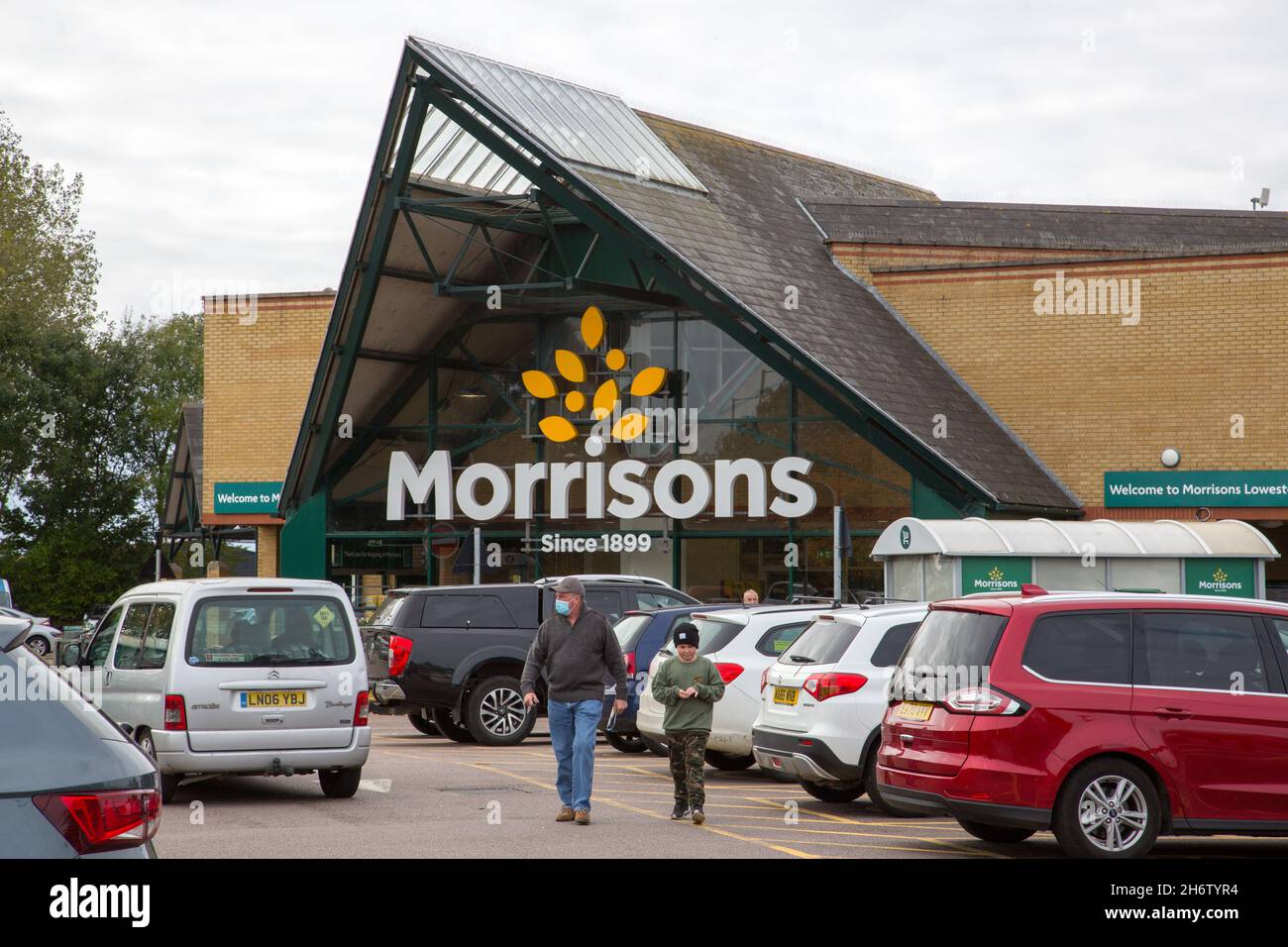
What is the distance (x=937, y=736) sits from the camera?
995 cm

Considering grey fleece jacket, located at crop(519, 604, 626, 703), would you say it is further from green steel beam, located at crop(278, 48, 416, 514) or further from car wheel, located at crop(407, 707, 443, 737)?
green steel beam, located at crop(278, 48, 416, 514)

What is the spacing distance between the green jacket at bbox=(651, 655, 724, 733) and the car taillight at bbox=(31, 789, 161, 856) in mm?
6919

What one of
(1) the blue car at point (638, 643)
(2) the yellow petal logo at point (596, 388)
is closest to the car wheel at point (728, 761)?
(1) the blue car at point (638, 643)

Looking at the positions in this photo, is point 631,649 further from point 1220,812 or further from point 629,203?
point 629,203

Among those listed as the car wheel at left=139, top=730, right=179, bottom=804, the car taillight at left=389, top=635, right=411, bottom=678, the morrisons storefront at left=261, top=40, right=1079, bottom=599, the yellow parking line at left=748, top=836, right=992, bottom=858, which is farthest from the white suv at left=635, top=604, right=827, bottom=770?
the morrisons storefront at left=261, top=40, right=1079, bottom=599

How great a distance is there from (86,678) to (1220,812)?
908 centimetres

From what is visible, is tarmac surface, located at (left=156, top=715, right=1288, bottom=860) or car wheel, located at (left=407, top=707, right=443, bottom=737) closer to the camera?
tarmac surface, located at (left=156, top=715, right=1288, bottom=860)

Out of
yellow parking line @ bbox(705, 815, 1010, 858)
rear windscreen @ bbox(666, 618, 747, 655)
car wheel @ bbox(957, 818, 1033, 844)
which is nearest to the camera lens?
yellow parking line @ bbox(705, 815, 1010, 858)

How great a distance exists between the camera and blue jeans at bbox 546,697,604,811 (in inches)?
460

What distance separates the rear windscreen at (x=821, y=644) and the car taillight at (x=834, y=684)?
267 mm

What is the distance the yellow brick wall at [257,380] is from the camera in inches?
1351

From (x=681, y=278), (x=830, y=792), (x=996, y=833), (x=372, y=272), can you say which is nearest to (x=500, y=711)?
(x=830, y=792)

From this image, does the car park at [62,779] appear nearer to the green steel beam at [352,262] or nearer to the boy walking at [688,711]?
the boy walking at [688,711]

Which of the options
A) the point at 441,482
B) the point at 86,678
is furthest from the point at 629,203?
the point at 86,678
